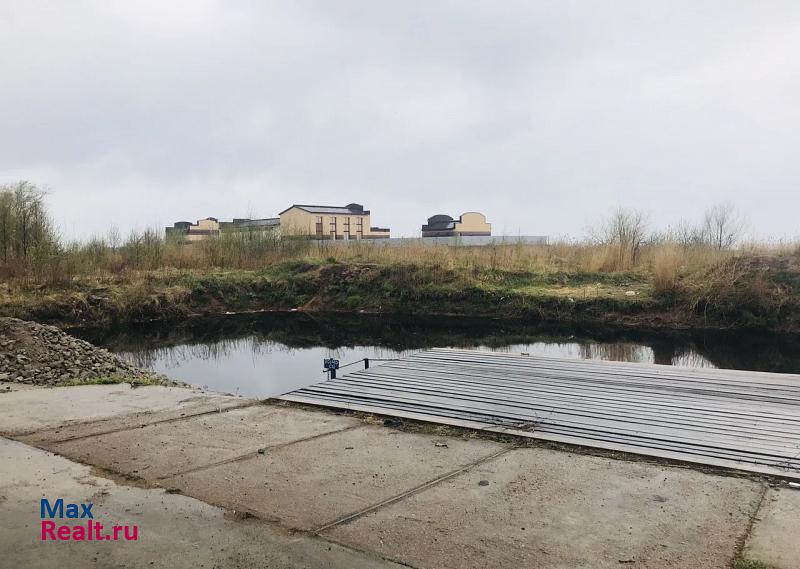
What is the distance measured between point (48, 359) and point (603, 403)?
19.9ft

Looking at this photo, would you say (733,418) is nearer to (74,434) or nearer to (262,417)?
(262,417)

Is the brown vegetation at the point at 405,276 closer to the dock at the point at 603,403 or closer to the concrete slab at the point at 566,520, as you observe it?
the dock at the point at 603,403

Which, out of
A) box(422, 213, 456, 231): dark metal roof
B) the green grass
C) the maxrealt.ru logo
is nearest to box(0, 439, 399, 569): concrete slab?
the maxrealt.ru logo

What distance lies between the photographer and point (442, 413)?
4.55 m

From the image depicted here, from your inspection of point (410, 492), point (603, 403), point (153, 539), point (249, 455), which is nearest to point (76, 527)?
point (153, 539)

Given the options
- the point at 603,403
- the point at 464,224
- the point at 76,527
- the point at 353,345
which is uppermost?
the point at 464,224

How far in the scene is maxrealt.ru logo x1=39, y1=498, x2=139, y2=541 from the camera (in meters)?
2.60

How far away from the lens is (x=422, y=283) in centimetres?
1680

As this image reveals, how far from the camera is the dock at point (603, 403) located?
367 centimetres

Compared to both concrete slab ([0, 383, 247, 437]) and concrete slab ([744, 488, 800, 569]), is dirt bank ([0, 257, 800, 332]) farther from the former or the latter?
concrete slab ([744, 488, 800, 569])

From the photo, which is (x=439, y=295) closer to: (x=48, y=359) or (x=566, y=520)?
(x=48, y=359)

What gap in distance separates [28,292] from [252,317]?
516 centimetres

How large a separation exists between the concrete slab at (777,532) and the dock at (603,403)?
1.02ft

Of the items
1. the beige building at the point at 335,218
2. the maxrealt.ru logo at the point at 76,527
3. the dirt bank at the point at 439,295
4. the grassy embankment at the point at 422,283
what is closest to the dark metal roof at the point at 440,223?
the beige building at the point at 335,218
